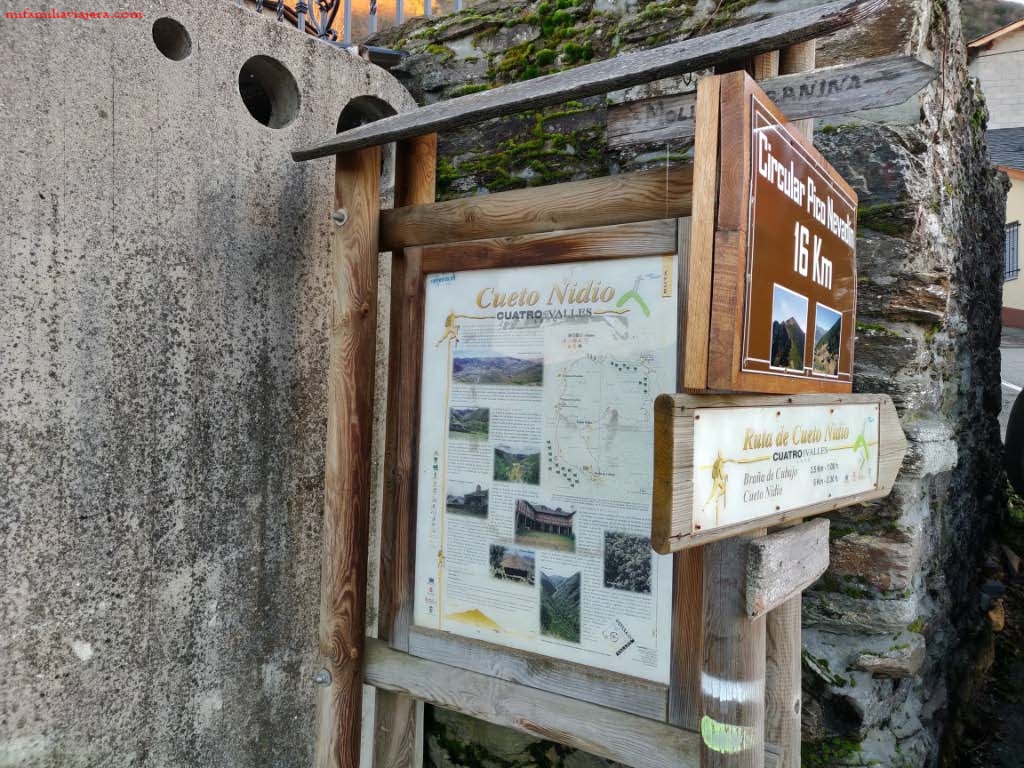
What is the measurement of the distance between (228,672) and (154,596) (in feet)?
1.20

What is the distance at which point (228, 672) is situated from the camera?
7.63ft

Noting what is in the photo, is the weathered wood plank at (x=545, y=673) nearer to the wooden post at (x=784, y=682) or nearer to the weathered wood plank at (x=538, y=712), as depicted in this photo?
the weathered wood plank at (x=538, y=712)

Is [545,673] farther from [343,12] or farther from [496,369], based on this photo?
[343,12]

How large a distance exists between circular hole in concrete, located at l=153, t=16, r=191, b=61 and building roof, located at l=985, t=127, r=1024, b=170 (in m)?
17.7

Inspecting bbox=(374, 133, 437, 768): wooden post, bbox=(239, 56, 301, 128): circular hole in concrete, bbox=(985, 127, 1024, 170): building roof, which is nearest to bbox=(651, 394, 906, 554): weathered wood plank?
bbox=(374, 133, 437, 768): wooden post

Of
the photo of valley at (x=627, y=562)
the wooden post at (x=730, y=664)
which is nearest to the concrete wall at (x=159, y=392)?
the photo of valley at (x=627, y=562)

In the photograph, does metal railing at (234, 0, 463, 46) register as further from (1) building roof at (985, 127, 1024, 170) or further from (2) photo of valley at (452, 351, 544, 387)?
(1) building roof at (985, 127, 1024, 170)

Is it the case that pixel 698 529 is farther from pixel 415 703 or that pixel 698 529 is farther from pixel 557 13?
pixel 557 13

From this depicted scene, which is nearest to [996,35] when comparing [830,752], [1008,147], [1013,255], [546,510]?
[1008,147]

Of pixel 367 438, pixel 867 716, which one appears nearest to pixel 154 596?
pixel 367 438

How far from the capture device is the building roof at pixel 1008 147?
52.6ft

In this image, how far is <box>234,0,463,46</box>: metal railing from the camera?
299 centimetres

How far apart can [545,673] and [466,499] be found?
49cm

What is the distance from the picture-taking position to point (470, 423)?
6.68 ft
